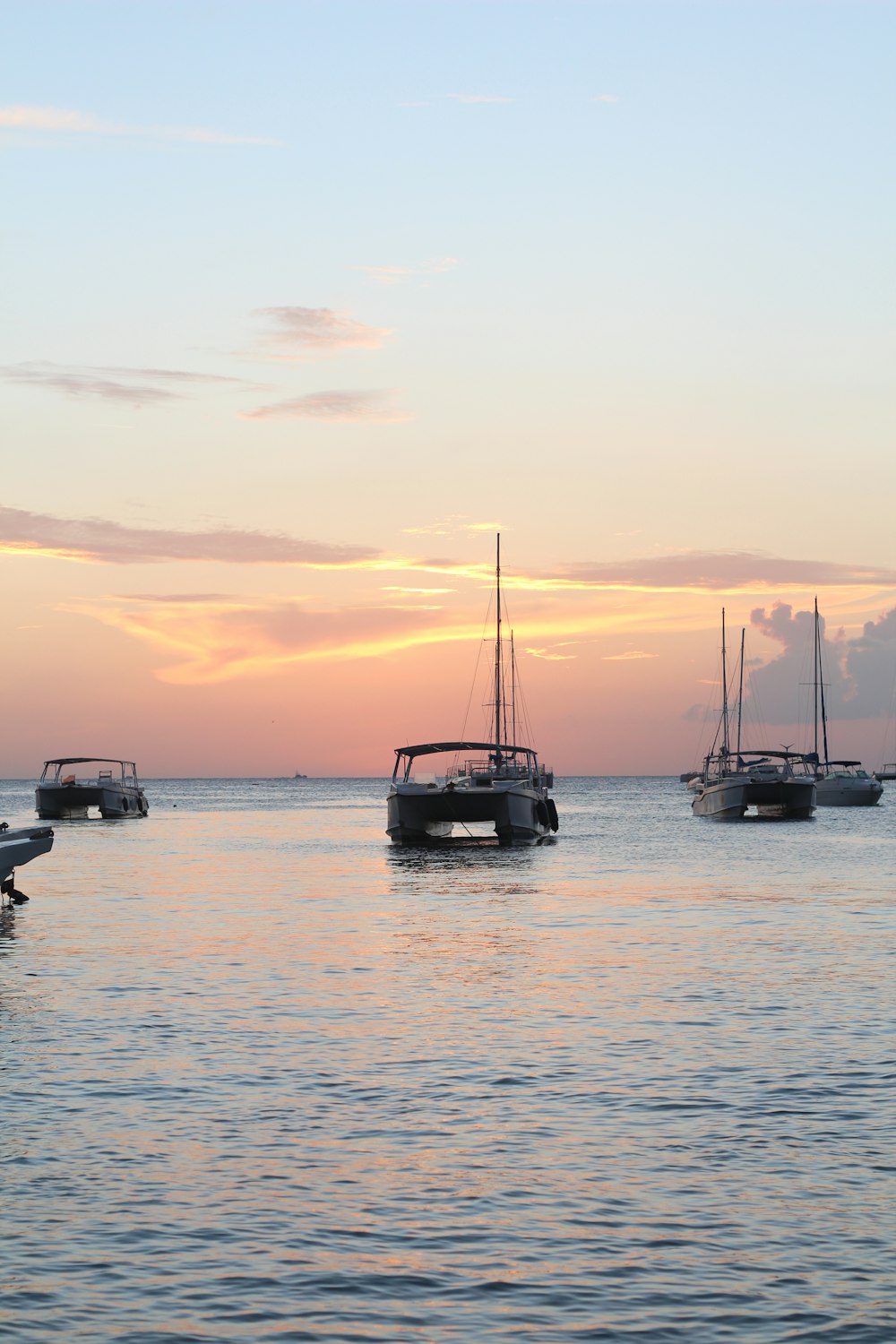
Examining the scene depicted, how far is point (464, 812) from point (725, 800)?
44742 mm

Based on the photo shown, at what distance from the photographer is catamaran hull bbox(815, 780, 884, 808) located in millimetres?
135625

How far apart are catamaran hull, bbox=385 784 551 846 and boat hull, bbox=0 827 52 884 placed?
78.7 ft

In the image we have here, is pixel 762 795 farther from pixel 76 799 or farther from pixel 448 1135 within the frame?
pixel 448 1135

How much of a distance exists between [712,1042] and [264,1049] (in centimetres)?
559

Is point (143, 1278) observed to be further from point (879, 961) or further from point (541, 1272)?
point (879, 961)

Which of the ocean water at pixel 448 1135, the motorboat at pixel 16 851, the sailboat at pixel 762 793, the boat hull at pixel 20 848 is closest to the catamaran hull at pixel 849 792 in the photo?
the sailboat at pixel 762 793

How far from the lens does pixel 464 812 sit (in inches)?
2501

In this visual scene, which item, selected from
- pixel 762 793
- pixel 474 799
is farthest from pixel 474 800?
pixel 762 793

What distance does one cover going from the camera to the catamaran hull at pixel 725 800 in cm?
10144

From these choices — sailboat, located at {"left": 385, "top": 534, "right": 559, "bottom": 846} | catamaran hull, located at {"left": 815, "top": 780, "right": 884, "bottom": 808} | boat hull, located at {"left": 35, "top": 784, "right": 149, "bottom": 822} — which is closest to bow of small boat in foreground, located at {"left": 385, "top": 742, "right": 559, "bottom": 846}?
sailboat, located at {"left": 385, "top": 534, "right": 559, "bottom": 846}

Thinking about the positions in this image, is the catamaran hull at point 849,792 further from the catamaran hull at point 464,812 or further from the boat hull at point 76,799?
the catamaran hull at point 464,812

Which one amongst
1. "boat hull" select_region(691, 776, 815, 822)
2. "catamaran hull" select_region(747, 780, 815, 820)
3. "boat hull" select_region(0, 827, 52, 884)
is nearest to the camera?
"boat hull" select_region(0, 827, 52, 884)

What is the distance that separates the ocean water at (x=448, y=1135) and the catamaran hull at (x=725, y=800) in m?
70.2

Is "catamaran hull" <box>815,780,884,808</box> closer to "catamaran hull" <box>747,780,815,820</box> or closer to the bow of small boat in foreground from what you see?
"catamaran hull" <box>747,780,815,820</box>
